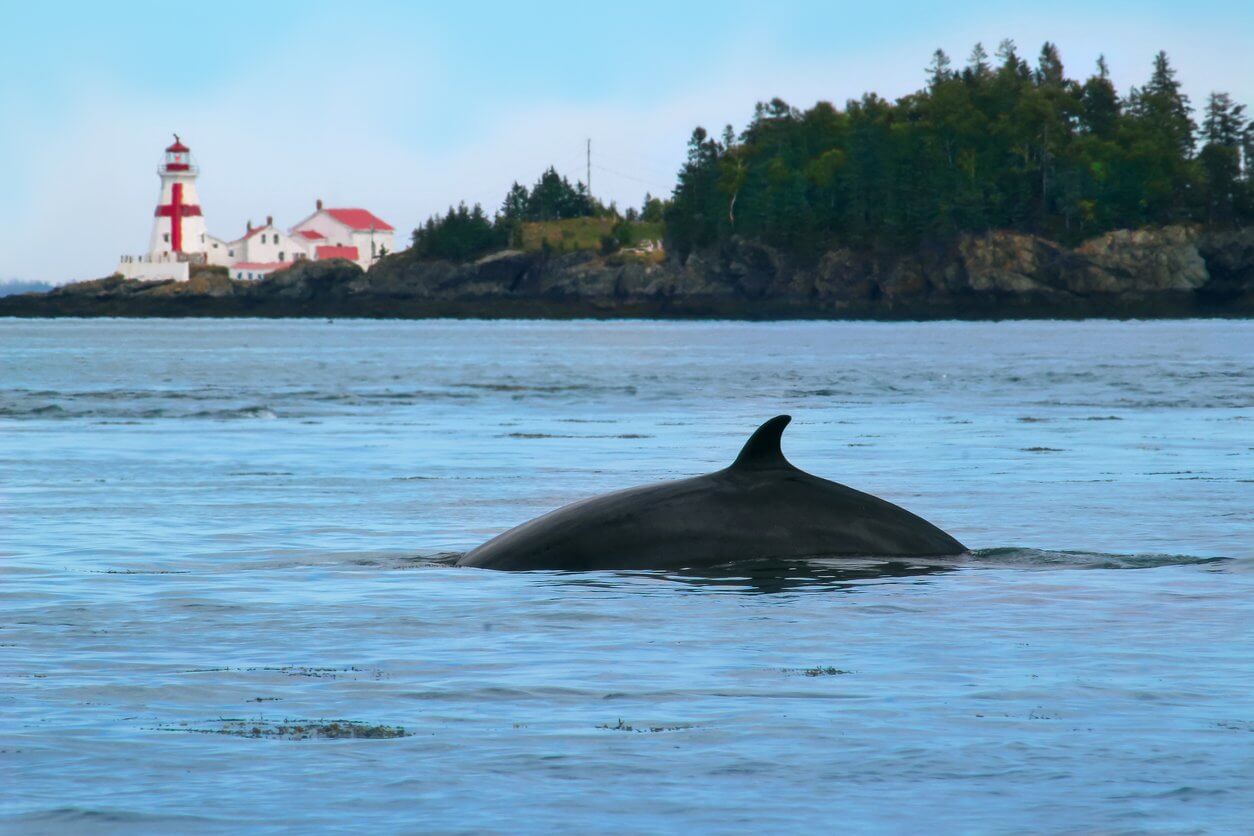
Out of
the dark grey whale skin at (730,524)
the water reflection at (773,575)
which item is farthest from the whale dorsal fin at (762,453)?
the water reflection at (773,575)

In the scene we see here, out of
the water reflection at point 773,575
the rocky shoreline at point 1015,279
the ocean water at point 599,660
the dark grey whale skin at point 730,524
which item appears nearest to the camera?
the ocean water at point 599,660

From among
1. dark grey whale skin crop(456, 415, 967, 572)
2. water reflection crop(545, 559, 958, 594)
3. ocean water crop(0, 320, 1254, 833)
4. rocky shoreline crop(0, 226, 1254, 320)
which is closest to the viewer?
ocean water crop(0, 320, 1254, 833)

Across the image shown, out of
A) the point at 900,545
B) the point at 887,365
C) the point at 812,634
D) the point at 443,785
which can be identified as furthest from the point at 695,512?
the point at 887,365

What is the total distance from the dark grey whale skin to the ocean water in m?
0.27

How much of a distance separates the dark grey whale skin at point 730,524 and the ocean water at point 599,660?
10.6 inches

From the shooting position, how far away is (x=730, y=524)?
11805mm

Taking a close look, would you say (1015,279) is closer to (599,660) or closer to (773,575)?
(773,575)

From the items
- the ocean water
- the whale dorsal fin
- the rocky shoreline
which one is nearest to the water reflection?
the ocean water

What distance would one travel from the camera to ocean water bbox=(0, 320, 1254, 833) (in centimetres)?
612

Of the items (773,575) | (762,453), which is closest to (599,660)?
(773,575)

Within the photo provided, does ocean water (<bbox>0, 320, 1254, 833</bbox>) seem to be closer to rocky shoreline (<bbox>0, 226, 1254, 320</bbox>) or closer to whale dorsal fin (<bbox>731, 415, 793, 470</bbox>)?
whale dorsal fin (<bbox>731, 415, 793, 470</bbox>)

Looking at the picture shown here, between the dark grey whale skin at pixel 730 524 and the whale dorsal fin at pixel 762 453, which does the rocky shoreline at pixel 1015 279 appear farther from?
the whale dorsal fin at pixel 762 453

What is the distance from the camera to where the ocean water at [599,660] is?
6.12 m

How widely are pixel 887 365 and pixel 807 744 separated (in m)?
63.6
